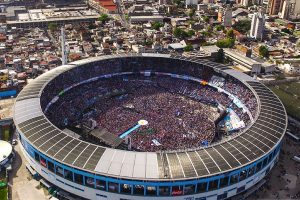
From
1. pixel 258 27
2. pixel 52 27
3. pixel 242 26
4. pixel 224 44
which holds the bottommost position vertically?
pixel 224 44

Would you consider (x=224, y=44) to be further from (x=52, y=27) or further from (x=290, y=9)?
(x=52, y=27)

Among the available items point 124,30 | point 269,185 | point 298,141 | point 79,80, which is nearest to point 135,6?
point 124,30

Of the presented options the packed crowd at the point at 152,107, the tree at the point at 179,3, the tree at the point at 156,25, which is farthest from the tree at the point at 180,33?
the tree at the point at 179,3

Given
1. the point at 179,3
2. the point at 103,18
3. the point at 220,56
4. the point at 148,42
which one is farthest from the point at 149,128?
the point at 179,3

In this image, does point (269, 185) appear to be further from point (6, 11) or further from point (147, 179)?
point (6, 11)

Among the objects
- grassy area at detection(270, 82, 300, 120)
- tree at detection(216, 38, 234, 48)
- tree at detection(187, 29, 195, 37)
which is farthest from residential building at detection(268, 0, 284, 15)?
grassy area at detection(270, 82, 300, 120)

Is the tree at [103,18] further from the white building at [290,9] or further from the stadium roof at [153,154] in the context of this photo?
the stadium roof at [153,154]
